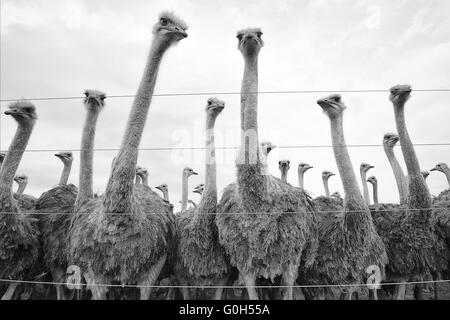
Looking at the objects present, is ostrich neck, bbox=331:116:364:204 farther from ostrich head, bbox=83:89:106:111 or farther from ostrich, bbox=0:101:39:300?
ostrich, bbox=0:101:39:300

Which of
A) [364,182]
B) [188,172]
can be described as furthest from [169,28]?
[364,182]

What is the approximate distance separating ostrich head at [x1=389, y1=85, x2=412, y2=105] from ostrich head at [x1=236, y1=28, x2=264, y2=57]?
2231 millimetres

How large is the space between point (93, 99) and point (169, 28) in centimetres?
184

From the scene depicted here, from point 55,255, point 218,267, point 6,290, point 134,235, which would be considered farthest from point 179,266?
point 6,290

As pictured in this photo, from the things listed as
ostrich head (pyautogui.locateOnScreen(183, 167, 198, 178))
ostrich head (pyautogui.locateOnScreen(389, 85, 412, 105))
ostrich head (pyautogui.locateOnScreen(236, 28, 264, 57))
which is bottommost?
ostrich head (pyautogui.locateOnScreen(389, 85, 412, 105))

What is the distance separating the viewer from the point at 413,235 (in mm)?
5773

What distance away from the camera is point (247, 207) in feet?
15.8

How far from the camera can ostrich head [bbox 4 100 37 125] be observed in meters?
5.90

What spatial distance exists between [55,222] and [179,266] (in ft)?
6.53

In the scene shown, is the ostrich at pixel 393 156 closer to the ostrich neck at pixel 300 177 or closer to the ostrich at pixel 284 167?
the ostrich at pixel 284 167

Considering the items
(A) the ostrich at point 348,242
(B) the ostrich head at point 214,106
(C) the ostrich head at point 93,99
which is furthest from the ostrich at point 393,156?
(C) the ostrich head at point 93,99

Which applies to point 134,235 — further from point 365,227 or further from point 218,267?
point 365,227

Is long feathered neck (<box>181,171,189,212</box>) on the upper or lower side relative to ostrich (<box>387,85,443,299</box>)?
upper

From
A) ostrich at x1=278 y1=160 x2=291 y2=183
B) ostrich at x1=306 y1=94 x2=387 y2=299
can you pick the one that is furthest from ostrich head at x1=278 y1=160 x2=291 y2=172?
ostrich at x1=306 y1=94 x2=387 y2=299
